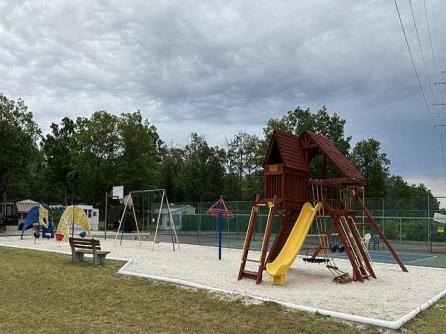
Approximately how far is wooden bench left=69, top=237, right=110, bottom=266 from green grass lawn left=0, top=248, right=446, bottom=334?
2722 mm

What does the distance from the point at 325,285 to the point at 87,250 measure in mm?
7853

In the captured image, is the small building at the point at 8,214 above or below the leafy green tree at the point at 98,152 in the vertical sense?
below

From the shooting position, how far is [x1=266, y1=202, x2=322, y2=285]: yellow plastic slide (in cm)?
1159

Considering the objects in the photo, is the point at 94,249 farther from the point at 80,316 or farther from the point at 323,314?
the point at 323,314

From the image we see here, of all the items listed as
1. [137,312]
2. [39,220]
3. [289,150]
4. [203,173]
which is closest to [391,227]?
[289,150]

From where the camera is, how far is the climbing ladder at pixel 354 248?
496 inches

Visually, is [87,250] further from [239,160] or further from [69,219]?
[239,160]

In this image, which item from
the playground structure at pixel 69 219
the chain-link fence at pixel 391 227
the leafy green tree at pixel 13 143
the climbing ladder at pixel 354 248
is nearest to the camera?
the climbing ladder at pixel 354 248

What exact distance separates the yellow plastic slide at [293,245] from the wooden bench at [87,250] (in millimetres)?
5522

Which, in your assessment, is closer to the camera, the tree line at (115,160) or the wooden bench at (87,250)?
the wooden bench at (87,250)

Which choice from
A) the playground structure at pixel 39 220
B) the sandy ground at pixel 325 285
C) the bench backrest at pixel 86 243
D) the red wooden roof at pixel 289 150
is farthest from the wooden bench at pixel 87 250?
the playground structure at pixel 39 220

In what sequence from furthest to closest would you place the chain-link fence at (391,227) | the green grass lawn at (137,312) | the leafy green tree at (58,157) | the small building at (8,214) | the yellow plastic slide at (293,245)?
the leafy green tree at (58,157), the small building at (8,214), the chain-link fence at (391,227), the yellow plastic slide at (293,245), the green grass lawn at (137,312)

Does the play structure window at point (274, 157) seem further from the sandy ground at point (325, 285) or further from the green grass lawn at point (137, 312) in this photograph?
the green grass lawn at point (137, 312)

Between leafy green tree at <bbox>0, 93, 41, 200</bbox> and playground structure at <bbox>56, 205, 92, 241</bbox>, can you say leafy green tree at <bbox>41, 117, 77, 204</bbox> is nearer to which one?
leafy green tree at <bbox>0, 93, 41, 200</bbox>
